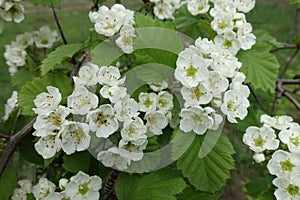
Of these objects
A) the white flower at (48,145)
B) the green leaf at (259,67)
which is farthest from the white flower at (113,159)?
the green leaf at (259,67)

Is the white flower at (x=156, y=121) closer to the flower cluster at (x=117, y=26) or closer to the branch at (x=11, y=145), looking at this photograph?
the flower cluster at (x=117, y=26)

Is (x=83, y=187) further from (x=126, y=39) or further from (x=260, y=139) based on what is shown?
(x=260, y=139)

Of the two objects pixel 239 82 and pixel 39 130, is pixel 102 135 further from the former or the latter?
pixel 239 82

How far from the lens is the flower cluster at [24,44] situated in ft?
6.90

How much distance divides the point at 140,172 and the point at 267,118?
515 mm

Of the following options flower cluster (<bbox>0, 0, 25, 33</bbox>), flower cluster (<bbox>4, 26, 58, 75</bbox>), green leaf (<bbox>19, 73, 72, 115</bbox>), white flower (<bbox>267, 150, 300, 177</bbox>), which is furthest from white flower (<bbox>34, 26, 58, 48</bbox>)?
white flower (<bbox>267, 150, 300, 177</bbox>)

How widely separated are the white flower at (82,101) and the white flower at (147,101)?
162 millimetres

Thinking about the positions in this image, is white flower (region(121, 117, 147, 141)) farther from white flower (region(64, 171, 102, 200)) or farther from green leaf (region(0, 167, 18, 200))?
green leaf (region(0, 167, 18, 200))

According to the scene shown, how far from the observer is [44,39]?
86.3 inches

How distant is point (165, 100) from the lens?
1.40 m

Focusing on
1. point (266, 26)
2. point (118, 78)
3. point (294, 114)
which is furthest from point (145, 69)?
point (266, 26)

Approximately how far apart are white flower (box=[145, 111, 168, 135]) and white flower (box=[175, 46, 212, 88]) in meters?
0.12

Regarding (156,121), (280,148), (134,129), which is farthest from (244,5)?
(134,129)

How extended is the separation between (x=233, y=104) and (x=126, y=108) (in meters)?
0.33
